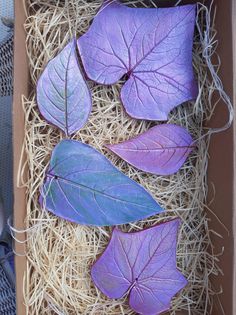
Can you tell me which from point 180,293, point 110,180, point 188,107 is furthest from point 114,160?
point 180,293

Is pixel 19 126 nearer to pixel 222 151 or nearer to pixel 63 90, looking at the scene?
pixel 63 90

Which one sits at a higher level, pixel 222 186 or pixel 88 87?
pixel 88 87

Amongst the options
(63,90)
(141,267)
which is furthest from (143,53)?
(141,267)

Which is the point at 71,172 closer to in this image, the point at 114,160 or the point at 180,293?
the point at 114,160

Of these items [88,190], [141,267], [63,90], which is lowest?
[141,267]

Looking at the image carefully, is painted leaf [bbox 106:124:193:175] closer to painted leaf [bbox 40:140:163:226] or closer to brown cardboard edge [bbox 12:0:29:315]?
painted leaf [bbox 40:140:163:226]

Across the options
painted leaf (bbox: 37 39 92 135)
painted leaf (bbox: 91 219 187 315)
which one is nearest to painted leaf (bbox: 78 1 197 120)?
painted leaf (bbox: 37 39 92 135)
